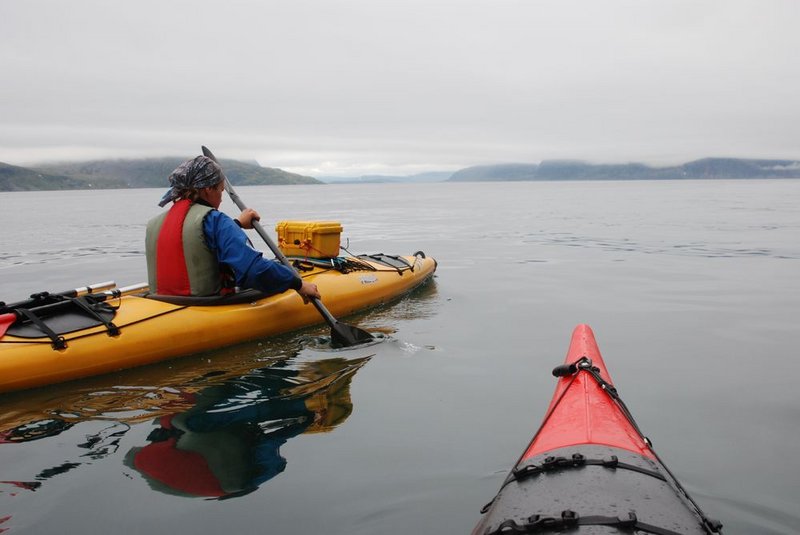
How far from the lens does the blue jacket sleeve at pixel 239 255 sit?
701cm

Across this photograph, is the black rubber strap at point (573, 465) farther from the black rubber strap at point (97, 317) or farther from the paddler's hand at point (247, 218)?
the paddler's hand at point (247, 218)

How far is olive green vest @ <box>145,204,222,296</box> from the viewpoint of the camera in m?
6.99

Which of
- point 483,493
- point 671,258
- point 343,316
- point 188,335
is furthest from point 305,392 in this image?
point 671,258

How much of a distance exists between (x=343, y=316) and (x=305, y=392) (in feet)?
11.4

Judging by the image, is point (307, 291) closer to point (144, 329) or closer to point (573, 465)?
point (144, 329)

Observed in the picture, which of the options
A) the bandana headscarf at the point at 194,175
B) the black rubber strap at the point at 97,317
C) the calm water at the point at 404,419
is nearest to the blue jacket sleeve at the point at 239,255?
the bandana headscarf at the point at 194,175

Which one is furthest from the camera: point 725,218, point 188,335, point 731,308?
point 725,218

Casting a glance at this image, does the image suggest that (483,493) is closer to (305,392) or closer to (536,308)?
(305,392)

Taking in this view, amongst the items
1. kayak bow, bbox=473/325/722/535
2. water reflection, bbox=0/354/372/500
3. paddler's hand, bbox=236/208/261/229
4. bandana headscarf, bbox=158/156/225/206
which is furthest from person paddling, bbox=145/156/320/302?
kayak bow, bbox=473/325/722/535

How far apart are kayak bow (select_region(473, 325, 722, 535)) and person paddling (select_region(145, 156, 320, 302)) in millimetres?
4519

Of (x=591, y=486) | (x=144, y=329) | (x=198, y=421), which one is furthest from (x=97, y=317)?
(x=591, y=486)

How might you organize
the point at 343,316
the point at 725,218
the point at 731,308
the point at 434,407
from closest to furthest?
the point at 434,407 → the point at 343,316 → the point at 731,308 → the point at 725,218

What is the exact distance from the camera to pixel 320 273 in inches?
386

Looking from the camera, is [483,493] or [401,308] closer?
[483,493]
